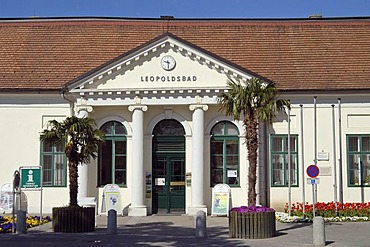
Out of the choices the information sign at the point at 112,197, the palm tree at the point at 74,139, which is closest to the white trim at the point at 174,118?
the information sign at the point at 112,197

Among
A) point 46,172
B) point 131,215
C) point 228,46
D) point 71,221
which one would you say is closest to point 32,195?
point 46,172

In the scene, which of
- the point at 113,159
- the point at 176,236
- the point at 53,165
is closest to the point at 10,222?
the point at 53,165

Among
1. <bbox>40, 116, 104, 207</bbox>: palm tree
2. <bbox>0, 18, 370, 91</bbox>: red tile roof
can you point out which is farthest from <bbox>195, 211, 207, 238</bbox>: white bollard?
<bbox>0, 18, 370, 91</bbox>: red tile roof

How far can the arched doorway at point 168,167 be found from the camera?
24203mm

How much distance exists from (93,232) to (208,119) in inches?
306

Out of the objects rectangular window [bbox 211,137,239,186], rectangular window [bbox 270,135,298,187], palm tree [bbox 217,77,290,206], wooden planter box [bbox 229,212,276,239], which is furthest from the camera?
rectangular window [bbox 270,135,298,187]

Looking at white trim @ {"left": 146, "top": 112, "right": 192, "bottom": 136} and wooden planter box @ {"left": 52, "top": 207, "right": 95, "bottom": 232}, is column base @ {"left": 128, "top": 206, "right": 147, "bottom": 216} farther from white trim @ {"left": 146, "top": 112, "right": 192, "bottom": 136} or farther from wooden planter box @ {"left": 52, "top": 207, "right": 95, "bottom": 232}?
wooden planter box @ {"left": 52, "top": 207, "right": 95, "bottom": 232}

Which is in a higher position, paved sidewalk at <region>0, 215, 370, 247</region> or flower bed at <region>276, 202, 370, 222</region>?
flower bed at <region>276, 202, 370, 222</region>

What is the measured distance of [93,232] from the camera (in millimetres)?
18406

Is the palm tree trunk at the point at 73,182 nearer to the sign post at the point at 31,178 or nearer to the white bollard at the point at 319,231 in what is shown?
the sign post at the point at 31,178

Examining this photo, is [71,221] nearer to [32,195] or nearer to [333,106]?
[32,195]

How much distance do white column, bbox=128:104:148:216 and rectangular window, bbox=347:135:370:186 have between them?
8590 millimetres

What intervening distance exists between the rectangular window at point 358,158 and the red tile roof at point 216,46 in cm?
221

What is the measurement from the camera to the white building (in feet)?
76.7
